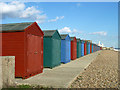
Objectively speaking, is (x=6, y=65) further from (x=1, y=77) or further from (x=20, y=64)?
(x=20, y=64)

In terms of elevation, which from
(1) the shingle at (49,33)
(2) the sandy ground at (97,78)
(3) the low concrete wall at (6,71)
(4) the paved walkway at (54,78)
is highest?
(1) the shingle at (49,33)

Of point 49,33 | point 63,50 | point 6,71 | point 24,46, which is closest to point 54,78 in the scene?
point 24,46

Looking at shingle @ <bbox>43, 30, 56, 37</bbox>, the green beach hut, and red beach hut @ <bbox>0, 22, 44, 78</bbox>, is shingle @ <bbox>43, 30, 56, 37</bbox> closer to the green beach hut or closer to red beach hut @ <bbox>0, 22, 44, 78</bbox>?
the green beach hut

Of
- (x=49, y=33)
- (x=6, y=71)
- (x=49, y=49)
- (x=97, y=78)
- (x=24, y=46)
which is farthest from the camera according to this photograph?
(x=49, y=33)

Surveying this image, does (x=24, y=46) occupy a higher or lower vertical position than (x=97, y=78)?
higher

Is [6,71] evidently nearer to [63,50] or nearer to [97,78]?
[97,78]

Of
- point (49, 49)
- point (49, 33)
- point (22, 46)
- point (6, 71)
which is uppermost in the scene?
point (49, 33)

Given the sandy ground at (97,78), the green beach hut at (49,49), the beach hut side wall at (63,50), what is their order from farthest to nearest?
the beach hut side wall at (63,50) → the green beach hut at (49,49) → the sandy ground at (97,78)

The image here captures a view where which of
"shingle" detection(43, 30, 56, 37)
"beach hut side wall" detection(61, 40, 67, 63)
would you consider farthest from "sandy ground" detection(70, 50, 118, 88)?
"beach hut side wall" detection(61, 40, 67, 63)

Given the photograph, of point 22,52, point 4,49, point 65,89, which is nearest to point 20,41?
point 22,52

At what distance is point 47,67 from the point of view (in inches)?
483

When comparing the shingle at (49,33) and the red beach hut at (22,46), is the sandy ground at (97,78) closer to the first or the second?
the red beach hut at (22,46)

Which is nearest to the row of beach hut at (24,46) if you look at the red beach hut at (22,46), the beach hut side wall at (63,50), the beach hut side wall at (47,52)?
the red beach hut at (22,46)

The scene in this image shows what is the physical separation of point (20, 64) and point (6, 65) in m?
1.96
